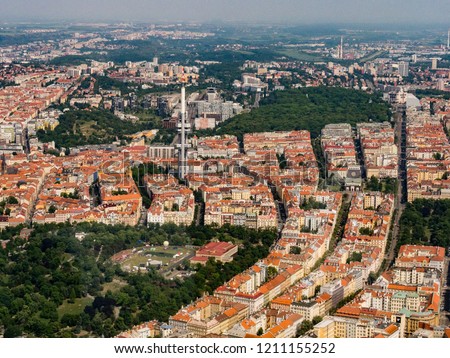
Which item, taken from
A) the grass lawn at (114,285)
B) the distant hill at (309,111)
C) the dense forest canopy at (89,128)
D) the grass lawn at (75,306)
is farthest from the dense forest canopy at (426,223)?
the dense forest canopy at (89,128)

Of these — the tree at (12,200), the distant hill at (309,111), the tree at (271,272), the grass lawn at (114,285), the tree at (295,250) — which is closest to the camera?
the grass lawn at (114,285)

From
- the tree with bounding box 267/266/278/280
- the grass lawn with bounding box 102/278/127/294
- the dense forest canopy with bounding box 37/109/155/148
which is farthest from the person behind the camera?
the dense forest canopy with bounding box 37/109/155/148

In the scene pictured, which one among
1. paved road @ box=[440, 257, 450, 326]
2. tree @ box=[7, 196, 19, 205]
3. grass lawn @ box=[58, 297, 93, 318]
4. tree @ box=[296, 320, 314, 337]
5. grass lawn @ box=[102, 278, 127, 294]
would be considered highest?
tree @ box=[296, 320, 314, 337]

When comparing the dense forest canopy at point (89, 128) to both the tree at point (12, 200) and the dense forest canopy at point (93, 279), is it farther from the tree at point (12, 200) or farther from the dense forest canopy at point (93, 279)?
the dense forest canopy at point (93, 279)

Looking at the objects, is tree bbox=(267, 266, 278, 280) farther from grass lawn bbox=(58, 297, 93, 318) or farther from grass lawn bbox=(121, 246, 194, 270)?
grass lawn bbox=(58, 297, 93, 318)

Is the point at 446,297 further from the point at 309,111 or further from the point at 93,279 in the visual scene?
the point at 309,111

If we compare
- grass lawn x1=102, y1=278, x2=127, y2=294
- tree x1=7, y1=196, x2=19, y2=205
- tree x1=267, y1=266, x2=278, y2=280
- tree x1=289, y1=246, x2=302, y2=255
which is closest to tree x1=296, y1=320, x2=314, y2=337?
tree x1=267, y1=266, x2=278, y2=280

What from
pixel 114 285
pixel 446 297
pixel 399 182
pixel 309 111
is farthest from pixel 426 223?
pixel 309 111

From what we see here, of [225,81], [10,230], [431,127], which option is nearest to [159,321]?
[10,230]

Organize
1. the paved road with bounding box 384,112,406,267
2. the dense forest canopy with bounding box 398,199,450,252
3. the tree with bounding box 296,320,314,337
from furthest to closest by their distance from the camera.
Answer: the dense forest canopy with bounding box 398,199,450,252 → the paved road with bounding box 384,112,406,267 → the tree with bounding box 296,320,314,337
